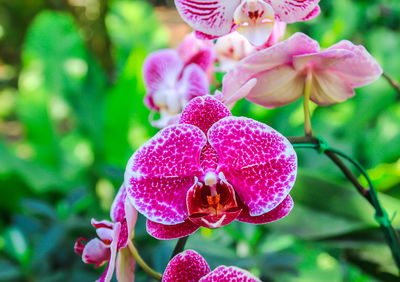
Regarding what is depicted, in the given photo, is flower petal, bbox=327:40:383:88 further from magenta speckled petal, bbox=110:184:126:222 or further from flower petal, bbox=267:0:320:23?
magenta speckled petal, bbox=110:184:126:222

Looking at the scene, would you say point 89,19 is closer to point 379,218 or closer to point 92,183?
point 92,183

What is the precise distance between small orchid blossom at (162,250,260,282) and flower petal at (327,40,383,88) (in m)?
0.20

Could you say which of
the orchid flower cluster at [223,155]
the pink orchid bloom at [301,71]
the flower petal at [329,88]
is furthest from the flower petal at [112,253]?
the flower petal at [329,88]

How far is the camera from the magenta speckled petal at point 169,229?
0.30 meters

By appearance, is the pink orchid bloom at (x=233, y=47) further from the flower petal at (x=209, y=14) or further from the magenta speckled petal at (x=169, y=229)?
the magenta speckled petal at (x=169, y=229)

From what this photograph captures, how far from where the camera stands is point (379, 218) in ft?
1.22

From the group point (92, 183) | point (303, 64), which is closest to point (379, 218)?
point (303, 64)

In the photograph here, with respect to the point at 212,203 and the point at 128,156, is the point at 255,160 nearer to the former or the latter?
the point at 212,203

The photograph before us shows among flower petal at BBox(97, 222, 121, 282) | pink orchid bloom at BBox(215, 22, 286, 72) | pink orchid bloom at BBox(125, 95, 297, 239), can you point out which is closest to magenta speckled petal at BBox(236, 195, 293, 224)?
pink orchid bloom at BBox(125, 95, 297, 239)

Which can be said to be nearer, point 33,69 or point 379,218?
point 379,218

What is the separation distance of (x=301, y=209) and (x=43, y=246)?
47cm

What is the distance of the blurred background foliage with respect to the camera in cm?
66

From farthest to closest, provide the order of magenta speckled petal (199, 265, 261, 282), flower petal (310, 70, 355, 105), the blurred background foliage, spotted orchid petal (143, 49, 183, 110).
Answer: the blurred background foliage < spotted orchid petal (143, 49, 183, 110) < flower petal (310, 70, 355, 105) < magenta speckled petal (199, 265, 261, 282)

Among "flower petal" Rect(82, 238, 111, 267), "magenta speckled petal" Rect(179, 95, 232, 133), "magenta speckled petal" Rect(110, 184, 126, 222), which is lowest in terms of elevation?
"flower petal" Rect(82, 238, 111, 267)
